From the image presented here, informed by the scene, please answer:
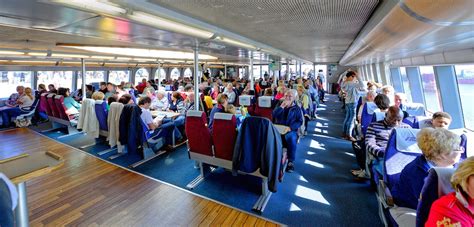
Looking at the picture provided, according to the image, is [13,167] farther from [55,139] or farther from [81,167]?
[55,139]

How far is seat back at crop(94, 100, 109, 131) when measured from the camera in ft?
15.1

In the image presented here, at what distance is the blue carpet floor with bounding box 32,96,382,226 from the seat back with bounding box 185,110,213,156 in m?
0.56

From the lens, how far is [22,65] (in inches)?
329

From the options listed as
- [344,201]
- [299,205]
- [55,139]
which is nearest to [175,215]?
[299,205]

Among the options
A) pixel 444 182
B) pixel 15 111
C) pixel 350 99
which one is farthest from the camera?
pixel 15 111

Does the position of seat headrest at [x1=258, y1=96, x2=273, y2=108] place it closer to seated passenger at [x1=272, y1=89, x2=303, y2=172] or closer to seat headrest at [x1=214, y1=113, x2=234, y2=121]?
seated passenger at [x1=272, y1=89, x2=303, y2=172]

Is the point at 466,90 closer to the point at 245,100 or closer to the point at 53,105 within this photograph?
the point at 245,100

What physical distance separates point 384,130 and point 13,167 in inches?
144

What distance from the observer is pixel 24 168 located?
5.22ft

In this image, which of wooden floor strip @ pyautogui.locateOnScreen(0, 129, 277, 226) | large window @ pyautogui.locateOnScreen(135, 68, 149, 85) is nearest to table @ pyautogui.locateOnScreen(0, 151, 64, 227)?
wooden floor strip @ pyautogui.locateOnScreen(0, 129, 277, 226)

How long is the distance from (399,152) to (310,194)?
4.34 ft

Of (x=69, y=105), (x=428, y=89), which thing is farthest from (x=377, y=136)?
(x=69, y=105)

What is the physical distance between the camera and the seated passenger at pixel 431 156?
1657 millimetres

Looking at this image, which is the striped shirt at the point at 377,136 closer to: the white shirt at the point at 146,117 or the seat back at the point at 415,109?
the seat back at the point at 415,109
